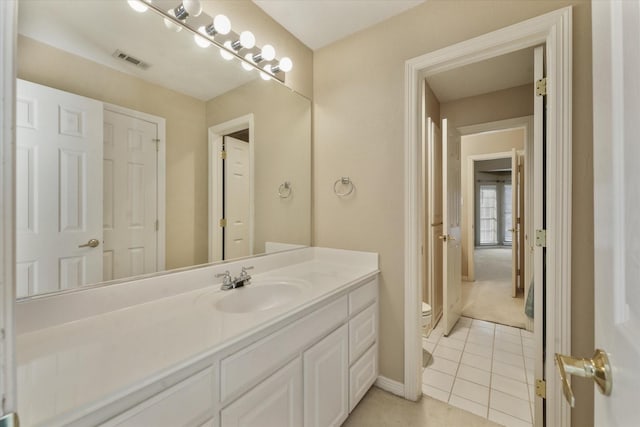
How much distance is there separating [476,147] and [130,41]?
4.59m

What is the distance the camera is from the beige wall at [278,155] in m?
1.72

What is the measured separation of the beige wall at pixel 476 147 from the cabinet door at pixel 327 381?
12.5 feet

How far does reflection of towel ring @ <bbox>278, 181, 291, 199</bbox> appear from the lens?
6.32ft

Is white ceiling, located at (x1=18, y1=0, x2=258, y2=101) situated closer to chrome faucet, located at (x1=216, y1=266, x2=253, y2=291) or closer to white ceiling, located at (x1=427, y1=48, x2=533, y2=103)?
chrome faucet, located at (x1=216, y1=266, x2=253, y2=291)

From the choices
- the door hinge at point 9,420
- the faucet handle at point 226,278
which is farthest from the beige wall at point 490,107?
the door hinge at point 9,420

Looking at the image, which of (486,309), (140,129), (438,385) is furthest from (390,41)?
(486,309)

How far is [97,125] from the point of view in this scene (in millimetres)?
1033

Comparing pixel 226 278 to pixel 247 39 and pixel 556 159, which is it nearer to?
pixel 247 39

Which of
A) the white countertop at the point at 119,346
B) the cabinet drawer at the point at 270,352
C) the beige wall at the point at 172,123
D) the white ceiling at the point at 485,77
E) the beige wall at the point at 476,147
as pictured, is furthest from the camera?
the beige wall at the point at 476,147

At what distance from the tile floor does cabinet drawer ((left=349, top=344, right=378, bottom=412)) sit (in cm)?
43

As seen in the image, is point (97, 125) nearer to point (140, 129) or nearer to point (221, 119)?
point (140, 129)

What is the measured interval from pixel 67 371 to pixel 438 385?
2.02 metres

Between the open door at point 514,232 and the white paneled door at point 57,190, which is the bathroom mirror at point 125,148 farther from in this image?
the open door at point 514,232

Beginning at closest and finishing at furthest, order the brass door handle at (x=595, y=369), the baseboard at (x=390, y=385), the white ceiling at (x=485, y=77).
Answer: the brass door handle at (x=595, y=369) → the baseboard at (x=390, y=385) → the white ceiling at (x=485, y=77)
